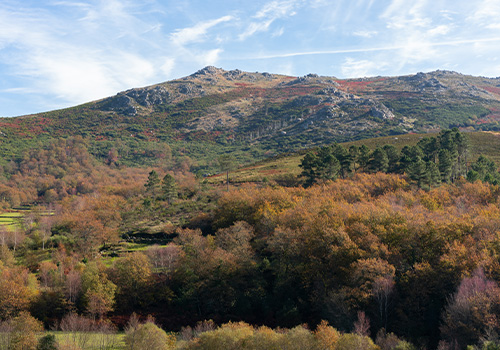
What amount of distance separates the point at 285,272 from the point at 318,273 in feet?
19.7

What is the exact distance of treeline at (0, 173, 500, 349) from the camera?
36.4 metres

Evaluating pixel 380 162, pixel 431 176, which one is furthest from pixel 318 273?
pixel 380 162

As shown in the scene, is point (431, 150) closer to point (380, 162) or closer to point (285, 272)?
point (380, 162)

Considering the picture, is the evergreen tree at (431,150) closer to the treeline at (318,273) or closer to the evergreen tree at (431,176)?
the evergreen tree at (431,176)

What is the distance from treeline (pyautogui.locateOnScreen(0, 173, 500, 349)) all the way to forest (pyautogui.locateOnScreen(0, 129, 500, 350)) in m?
0.20

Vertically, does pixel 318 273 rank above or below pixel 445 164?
below

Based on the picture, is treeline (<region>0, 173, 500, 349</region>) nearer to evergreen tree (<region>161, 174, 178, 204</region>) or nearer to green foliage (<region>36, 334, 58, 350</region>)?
green foliage (<region>36, 334, 58, 350</region>)

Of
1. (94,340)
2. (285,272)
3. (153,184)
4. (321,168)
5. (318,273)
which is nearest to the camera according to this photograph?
(94,340)

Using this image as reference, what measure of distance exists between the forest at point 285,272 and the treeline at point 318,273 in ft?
0.65

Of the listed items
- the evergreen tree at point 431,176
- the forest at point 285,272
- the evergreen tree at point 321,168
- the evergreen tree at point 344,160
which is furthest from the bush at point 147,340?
the evergreen tree at point 344,160

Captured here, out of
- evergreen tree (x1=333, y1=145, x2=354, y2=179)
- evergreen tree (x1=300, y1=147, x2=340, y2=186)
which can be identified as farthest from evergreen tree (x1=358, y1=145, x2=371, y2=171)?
evergreen tree (x1=300, y1=147, x2=340, y2=186)

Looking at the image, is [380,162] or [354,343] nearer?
[354,343]

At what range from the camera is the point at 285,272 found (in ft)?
161

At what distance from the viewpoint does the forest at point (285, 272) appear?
112ft
